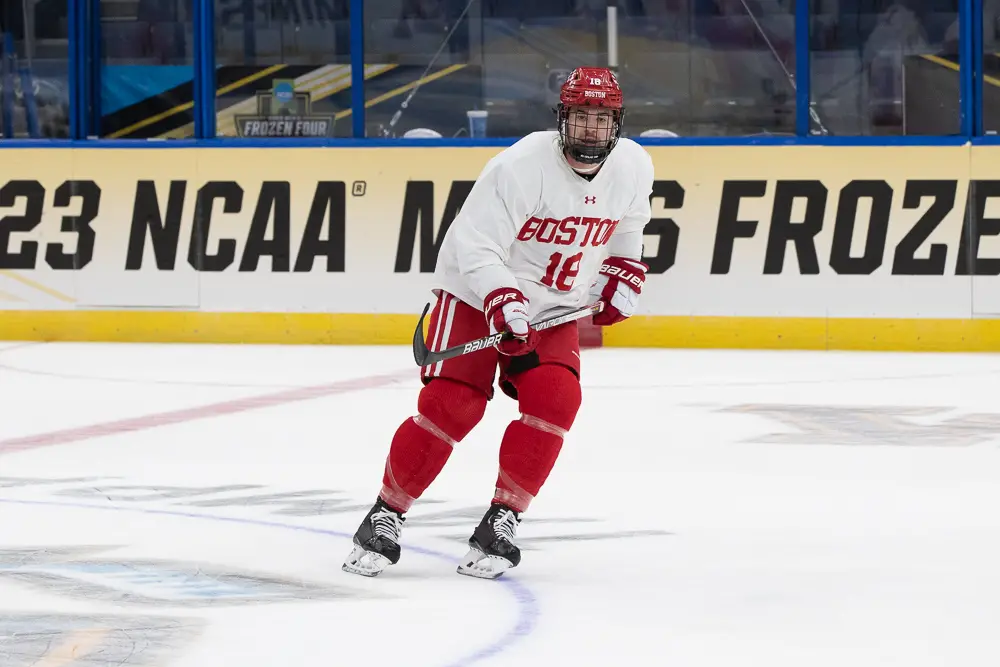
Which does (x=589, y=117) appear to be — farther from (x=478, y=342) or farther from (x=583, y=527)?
(x=583, y=527)

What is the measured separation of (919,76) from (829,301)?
1843 mm

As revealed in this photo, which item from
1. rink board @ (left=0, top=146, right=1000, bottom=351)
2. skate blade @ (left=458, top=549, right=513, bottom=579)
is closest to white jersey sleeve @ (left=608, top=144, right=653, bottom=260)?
skate blade @ (left=458, top=549, right=513, bottom=579)

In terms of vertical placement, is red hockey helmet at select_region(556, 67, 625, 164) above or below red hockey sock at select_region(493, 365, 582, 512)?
above

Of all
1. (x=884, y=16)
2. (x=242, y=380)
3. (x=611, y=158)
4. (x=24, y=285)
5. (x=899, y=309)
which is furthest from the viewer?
(x=884, y=16)

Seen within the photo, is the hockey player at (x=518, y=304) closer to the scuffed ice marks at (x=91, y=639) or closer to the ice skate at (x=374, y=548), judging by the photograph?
the ice skate at (x=374, y=548)

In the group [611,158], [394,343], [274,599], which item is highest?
[611,158]

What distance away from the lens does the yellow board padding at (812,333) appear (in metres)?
9.30

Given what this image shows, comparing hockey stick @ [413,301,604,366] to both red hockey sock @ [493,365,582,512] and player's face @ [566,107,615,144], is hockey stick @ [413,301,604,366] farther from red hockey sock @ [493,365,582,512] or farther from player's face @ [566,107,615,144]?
player's face @ [566,107,615,144]

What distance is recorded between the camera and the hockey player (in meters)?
3.71

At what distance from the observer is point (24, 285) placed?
33.4 ft

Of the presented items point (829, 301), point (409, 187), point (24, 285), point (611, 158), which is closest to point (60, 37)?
point (24, 285)

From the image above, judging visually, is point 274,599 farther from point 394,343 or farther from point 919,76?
point 919,76

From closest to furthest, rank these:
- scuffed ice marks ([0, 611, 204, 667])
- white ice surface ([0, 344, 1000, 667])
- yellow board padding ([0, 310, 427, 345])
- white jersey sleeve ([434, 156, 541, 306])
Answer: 1. scuffed ice marks ([0, 611, 204, 667])
2. white ice surface ([0, 344, 1000, 667])
3. white jersey sleeve ([434, 156, 541, 306])
4. yellow board padding ([0, 310, 427, 345])

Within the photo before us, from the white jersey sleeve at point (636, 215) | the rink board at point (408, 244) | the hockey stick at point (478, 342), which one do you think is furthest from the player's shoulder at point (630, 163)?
the rink board at point (408, 244)
